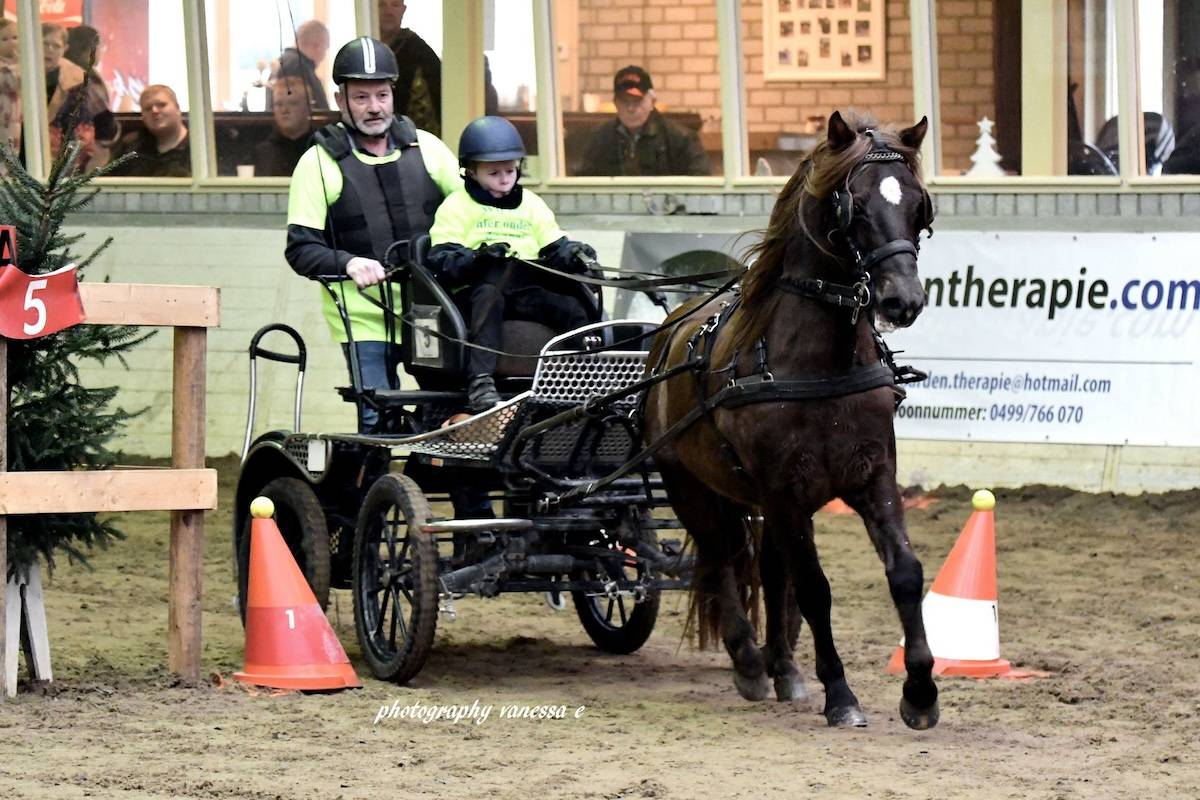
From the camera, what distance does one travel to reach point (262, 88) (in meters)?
15.5

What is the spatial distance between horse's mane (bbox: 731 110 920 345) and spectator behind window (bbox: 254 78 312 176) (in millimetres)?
8636

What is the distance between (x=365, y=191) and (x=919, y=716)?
3.43 metres

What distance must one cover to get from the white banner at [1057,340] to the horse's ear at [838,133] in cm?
567

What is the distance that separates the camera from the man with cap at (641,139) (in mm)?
14016

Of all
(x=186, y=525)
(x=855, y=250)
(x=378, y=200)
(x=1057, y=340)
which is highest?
(x=378, y=200)

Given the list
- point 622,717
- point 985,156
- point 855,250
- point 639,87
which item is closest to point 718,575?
point 622,717

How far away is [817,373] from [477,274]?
6.12ft

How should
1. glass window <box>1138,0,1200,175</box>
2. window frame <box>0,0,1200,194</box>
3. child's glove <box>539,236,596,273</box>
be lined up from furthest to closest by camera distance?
window frame <box>0,0,1200,194</box>
glass window <box>1138,0,1200,175</box>
child's glove <box>539,236,596,273</box>

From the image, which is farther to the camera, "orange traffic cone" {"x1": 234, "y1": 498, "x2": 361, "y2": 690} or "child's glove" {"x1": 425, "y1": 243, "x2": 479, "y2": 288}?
"child's glove" {"x1": 425, "y1": 243, "x2": 479, "y2": 288}

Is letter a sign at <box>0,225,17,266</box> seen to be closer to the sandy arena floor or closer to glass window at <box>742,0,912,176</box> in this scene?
the sandy arena floor

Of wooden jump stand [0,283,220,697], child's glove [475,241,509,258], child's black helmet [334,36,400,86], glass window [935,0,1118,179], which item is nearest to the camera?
wooden jump stand [0,283,220,697]

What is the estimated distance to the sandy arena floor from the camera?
234 inches

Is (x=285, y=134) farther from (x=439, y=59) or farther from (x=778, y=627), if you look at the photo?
(x=778, y=627)

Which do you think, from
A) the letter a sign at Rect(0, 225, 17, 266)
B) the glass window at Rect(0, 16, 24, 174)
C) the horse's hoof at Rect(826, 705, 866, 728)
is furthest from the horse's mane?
the glass window at Rect(0, 16, 24, 174)
